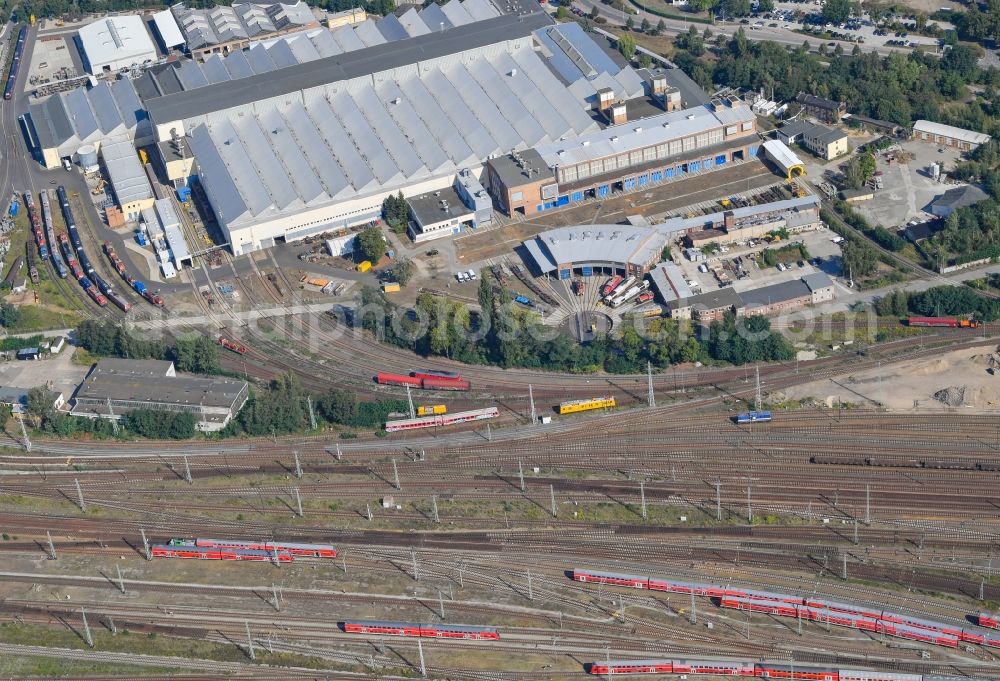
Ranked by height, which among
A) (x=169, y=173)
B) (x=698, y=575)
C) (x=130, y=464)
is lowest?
(x=698, y=575)

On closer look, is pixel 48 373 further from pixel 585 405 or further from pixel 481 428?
pixel 585 405

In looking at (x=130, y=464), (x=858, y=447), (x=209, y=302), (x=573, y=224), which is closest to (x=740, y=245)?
(x=573, y=224)

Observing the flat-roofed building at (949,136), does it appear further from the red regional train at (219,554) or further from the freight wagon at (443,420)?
the red regional train at (219,554)

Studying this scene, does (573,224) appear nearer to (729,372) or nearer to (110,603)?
(729,372)

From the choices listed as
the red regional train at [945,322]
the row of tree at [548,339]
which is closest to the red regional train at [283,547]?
the row of tree at [548,339]

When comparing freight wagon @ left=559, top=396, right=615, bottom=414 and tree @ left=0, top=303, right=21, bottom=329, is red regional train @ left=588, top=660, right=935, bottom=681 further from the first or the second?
tree @ left=0, top=303, right=21, bottom=329

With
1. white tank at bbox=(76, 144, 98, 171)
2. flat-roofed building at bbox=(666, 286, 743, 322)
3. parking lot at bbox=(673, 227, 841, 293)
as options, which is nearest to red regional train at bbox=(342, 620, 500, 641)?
flat-roofed building at bbox=(666, 286, 743, 322)

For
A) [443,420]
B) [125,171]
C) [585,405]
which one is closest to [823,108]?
[585,405]
